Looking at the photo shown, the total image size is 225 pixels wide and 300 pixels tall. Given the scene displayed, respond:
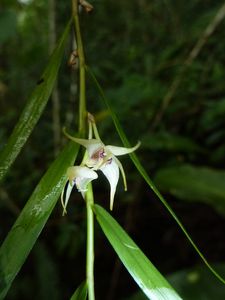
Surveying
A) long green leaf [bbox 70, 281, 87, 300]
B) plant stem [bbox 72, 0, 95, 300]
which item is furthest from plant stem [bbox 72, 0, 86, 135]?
long green leaf [bbox 70, 281, 87, 300]

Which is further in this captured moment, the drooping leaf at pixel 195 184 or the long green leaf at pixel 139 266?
the drooping leaf at pixel 195 184

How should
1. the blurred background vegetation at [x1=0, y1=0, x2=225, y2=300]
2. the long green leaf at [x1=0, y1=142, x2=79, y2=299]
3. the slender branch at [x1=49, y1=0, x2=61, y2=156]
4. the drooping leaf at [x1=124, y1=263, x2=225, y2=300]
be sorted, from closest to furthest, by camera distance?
the long green leaf at [x1=0, y1=142, x2=79, y2=299] → the drooping leaf at [x1=124, y1=263, x2=225, y2=300] → the slender branch at [x1=49, y1=0, x2=61, y2=156] → the blurred background vegetation at [x1=0, y1=0, x2=225, y2=300]

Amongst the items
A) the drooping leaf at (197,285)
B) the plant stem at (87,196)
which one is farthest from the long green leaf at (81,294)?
the drooping leaf at (197,285)

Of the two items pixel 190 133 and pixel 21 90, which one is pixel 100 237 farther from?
pixel 21 90

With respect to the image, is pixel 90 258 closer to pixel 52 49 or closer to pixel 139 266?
pixel 139 266

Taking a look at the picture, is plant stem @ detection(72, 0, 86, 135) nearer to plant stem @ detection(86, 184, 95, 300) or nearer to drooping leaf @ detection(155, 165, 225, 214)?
plant stem @ detection(86, 184, 95, 300)

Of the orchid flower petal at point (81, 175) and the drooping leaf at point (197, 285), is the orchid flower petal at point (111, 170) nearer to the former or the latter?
the orchid flower petal at point (81, 175)
